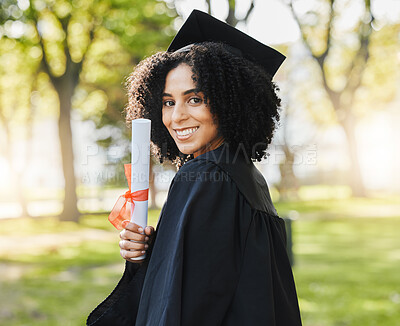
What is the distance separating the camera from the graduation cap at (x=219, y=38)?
1.94 metres

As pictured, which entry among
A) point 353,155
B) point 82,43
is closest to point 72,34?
point 82,43

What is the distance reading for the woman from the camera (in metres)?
1.42

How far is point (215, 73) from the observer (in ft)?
5.92

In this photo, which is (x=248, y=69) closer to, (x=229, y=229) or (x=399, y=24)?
(x=229, y=229)

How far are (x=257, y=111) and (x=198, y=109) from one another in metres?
0.28

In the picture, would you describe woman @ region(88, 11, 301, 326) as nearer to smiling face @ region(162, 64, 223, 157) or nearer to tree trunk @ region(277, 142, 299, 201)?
smiling face @ region(162, 64, 223, 157)

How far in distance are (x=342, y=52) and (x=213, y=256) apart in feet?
59.0

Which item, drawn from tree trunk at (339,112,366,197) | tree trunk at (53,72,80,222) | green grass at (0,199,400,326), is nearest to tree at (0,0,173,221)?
tree trunk at (53,72,80,222)

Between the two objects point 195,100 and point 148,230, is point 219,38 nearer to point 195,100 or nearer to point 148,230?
point 195,100

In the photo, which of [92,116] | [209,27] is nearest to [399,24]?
[92,116]

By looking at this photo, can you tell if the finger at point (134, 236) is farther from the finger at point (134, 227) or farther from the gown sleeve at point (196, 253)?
the gown sleeve at point (196, 253)

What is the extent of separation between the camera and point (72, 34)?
44.5 ft

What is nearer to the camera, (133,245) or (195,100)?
(133,245)

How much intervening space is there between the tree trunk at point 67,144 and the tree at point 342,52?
6.95 m
